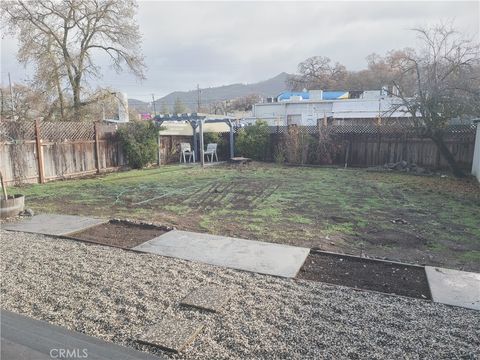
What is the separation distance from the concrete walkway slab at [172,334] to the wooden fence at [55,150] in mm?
8824

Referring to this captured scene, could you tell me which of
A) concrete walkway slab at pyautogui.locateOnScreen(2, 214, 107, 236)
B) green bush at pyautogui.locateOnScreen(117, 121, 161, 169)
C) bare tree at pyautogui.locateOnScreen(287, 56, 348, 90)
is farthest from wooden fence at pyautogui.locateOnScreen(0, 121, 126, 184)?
bare tree at pyautogui.locateOnScreen(287, 56, 348, 90)

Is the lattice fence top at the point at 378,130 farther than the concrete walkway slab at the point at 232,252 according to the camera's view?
Yes

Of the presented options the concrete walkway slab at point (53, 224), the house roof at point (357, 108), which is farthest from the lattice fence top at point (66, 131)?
the house roof at point (357, 108)

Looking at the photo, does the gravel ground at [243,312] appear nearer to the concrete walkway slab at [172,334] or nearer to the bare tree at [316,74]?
the concrete walkway slab at [172,334]

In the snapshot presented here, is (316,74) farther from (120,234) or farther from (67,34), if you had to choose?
(120,234)

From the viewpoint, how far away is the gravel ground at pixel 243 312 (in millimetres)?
2334

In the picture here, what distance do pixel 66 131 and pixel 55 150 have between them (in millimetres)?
776

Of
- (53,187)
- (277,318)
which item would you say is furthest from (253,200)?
(53,187)

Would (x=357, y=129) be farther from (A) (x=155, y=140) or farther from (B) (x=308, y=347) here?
(B) (x=308, y=347)

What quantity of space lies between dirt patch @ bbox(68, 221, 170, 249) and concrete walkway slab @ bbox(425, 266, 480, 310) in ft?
11.1

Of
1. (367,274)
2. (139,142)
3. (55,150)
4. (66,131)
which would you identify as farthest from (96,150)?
(367,274)

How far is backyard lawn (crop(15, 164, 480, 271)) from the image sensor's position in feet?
15.8

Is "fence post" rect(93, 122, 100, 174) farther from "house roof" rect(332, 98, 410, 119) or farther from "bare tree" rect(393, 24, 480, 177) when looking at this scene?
"house roof" rect(332, 98, 410, 119)

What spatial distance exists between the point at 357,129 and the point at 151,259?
12.0m
